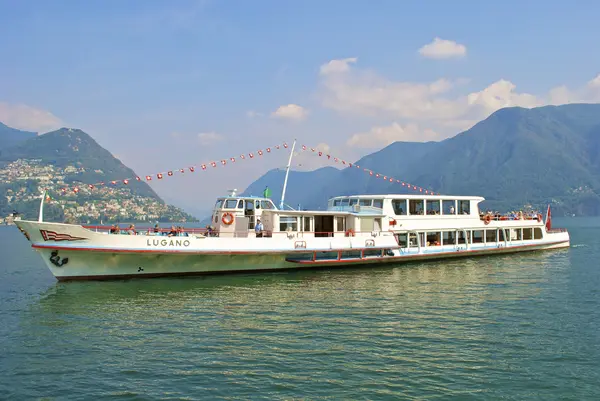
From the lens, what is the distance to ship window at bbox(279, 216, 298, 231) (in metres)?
28.5

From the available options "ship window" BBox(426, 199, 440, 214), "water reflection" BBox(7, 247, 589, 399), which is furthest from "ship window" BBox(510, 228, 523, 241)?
"water reflection" BBox(7, 247, 589, 399)

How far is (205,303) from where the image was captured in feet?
63.5

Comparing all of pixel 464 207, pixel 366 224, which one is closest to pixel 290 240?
pixel 366 224

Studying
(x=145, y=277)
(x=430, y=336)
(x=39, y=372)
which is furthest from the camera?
(x=145, y=277)

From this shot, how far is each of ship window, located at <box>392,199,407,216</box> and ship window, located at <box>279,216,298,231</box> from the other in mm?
7944

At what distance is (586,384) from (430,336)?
4567mm

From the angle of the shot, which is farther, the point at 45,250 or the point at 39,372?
the point at 45,250

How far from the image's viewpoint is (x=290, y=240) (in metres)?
27.4

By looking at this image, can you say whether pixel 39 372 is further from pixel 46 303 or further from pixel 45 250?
pixel 45 250

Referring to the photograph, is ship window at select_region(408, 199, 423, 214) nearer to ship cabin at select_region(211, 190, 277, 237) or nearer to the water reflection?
the water reflection

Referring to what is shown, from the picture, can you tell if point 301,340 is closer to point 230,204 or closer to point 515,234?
point 230,204

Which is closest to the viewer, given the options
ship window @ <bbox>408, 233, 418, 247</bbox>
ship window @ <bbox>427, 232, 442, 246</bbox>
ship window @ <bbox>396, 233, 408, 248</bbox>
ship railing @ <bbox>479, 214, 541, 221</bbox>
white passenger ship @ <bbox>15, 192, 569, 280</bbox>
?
white passenger ship @ <bbox>15, 192, 569, 280</bbox>

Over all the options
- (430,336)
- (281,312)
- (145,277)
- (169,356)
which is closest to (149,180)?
(145,277)

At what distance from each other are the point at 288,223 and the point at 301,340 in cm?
1499
